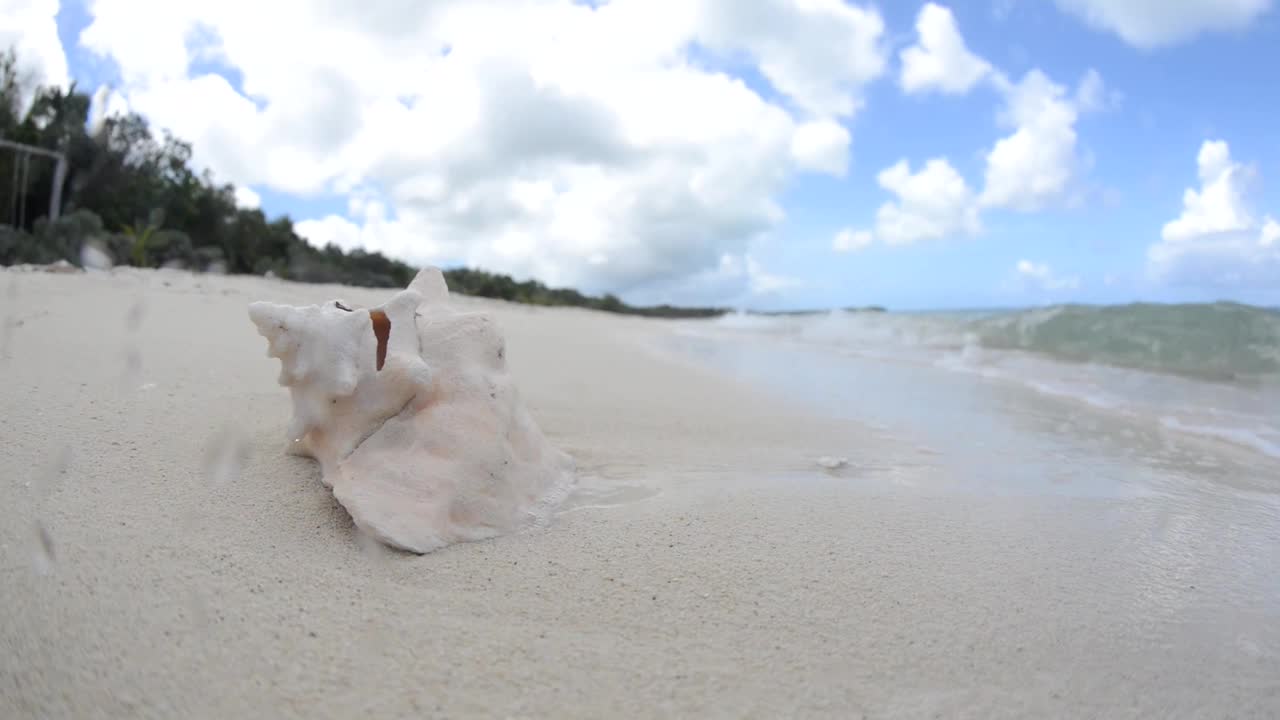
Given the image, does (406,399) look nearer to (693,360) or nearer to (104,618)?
(104,618)

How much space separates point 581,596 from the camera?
5.98ft

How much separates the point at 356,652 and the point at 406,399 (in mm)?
975

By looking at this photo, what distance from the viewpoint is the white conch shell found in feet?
6.76

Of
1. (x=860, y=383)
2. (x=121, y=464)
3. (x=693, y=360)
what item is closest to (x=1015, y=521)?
(x=121, y=464)

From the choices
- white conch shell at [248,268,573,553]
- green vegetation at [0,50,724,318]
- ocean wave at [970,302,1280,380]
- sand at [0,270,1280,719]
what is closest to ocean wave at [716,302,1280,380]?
ocean wave at [970,302,1280,380]

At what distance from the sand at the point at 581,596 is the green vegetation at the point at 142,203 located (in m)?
12.1

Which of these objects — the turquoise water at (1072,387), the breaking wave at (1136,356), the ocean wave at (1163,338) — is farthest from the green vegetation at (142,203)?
the ocean wave at (1163,338)

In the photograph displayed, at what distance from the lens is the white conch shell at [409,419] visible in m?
2.06

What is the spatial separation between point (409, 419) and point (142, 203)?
19.9 metres

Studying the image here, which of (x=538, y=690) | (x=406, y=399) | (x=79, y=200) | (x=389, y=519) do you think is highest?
(x=79, y=200)

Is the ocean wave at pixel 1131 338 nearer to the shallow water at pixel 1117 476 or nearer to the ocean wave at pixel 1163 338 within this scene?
the ocean wave at pixel 1163 338

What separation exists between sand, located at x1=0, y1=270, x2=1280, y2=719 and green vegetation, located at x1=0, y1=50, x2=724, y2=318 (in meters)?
12.1

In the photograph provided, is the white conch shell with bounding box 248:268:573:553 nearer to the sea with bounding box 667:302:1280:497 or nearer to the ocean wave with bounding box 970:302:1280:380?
the sea with bounding box 667:302:1280:497

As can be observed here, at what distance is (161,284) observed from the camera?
24.8 feet
